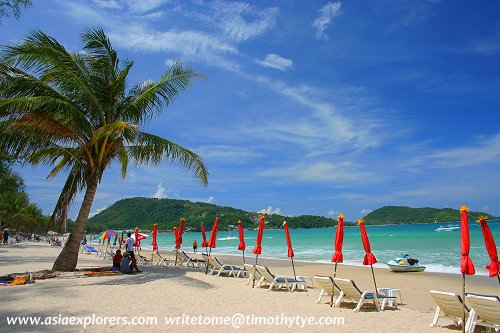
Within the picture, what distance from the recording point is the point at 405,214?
148 meters

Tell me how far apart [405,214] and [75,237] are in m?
153

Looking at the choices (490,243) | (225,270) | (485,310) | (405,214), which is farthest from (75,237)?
(405,214)

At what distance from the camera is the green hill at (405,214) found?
458ft

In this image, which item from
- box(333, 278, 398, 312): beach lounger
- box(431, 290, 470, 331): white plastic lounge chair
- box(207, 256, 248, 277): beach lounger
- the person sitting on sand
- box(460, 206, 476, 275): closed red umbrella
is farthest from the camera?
box(207, 256, 248, 277): beach lounger

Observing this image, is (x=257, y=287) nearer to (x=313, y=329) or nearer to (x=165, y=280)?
(x=165, y=280)

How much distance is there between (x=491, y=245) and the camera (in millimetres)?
5453

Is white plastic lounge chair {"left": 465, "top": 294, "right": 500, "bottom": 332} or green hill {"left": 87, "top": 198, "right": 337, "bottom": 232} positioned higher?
green hill {"left": 87, "top": 198, "right": 337, "bottom": 232}

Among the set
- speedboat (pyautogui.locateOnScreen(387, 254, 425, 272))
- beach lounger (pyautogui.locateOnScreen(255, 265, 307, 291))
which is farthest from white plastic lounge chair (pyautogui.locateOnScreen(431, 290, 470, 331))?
speedboat (pyautogui.locateOnScreen(387, 254, 425, 272))

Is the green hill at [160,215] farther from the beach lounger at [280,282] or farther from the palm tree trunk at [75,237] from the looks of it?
the beach lounger at [280,282]

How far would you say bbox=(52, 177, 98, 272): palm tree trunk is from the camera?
1101 cm

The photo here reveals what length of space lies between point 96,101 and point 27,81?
5.71 ft

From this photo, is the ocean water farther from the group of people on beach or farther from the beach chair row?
the group of people on beach

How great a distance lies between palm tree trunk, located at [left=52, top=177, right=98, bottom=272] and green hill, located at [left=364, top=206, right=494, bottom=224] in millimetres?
139098

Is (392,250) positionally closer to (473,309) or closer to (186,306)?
(473,309)
